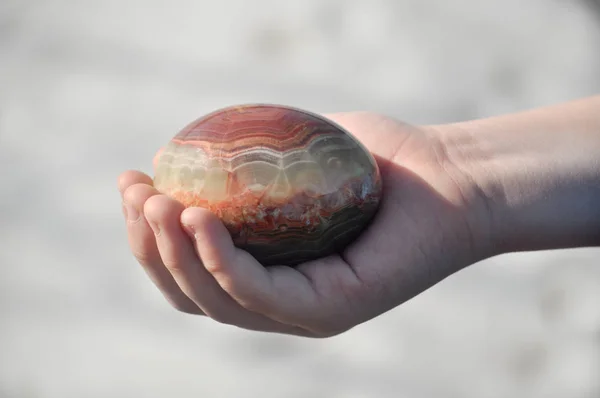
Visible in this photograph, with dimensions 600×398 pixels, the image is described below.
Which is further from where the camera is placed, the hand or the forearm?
the forearm

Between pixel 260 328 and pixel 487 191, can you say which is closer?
pixel 260 328

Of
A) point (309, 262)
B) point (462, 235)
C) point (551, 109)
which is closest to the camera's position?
point (309, 262)

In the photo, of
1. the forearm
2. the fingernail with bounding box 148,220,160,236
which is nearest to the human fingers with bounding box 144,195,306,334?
the fingernail with bounding box 148,220,160,236

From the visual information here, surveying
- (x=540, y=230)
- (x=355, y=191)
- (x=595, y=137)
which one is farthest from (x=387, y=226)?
(x=595, y=137)

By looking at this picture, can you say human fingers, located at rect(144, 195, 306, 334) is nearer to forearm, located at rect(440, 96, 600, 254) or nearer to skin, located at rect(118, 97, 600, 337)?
skin, located at rect(118, 97, 600, 337)

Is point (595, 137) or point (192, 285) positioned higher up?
point (192, 285)

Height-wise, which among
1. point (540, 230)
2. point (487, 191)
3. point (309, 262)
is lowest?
point (540, 230)

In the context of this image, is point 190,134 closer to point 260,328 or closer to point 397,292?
point 260,328

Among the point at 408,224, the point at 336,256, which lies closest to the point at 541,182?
the point at 408,224
